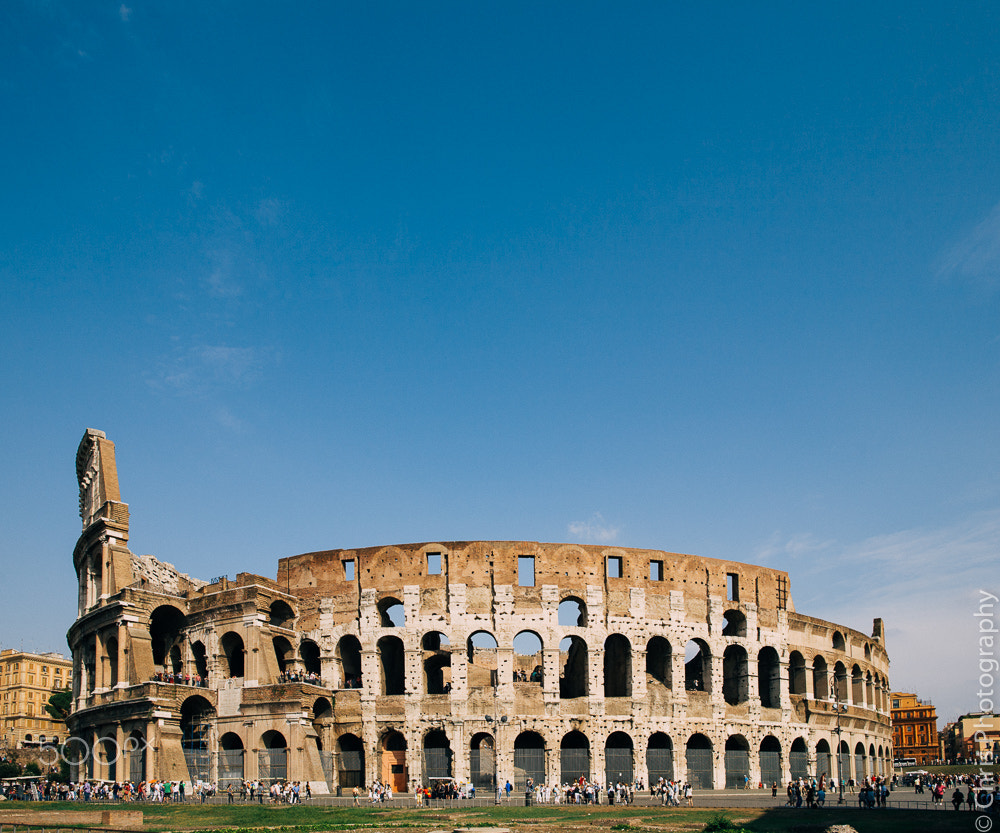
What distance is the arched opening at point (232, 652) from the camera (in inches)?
1736

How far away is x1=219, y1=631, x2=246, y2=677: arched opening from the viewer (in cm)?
4409

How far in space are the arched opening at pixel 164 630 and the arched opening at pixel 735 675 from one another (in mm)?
26124

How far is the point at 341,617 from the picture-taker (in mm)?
45312

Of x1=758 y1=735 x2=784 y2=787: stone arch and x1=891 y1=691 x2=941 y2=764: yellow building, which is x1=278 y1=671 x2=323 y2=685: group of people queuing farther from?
x1=891 y1=691 x2=941 y2=764: yellow building

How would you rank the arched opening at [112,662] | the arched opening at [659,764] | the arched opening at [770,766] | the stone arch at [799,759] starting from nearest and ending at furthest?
the arched opening at [659,764], the arched opening at [112,662], the arched opening at [770,766], the stone arch at [799,759]

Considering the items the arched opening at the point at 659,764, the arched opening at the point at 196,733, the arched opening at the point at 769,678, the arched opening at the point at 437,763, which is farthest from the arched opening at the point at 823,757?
the arched opening at the point at 196,733

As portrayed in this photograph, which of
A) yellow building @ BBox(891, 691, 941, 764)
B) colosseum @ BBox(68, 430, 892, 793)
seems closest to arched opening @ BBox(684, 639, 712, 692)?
colosseum @ BBox(68, 430, 892, 793)

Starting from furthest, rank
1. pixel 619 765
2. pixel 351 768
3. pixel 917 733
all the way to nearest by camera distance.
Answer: pixel 917 733 < pixel 619 765 < pixel 351 768

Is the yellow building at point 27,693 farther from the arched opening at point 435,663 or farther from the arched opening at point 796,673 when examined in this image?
the arched opening at point 796,673

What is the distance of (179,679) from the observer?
43.5 meters

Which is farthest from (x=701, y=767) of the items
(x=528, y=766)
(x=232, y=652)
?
(x=232, y=652)

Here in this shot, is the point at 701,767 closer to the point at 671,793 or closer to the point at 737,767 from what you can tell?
the point at 737,767

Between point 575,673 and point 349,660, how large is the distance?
10763 mm

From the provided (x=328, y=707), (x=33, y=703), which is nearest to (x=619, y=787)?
(x=328, y=707)
